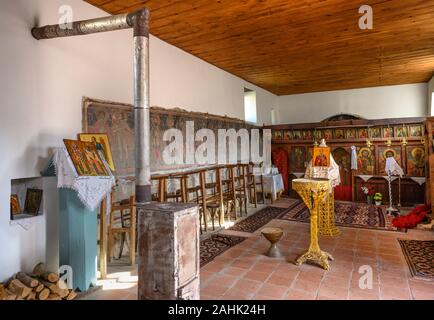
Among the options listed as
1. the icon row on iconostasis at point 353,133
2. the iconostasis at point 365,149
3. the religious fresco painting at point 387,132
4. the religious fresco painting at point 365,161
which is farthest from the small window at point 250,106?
the religious fresco painting at point 387,132

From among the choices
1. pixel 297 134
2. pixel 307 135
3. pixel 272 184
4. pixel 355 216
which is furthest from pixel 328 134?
pixel 355 216

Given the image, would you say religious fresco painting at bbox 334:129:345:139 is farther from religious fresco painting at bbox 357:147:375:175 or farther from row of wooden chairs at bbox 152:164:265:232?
row of wooden chairs at bbox 152:164:265:232

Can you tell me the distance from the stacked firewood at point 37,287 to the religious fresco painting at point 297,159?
24.6 ft

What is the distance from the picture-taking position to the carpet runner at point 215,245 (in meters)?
4.20

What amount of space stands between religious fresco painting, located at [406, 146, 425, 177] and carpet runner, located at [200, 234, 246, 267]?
18.4 ft

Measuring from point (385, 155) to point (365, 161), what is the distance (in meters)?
0.52

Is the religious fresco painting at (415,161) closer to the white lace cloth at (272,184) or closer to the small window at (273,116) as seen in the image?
the white lace cloth at (272,184)

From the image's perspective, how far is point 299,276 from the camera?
353cm

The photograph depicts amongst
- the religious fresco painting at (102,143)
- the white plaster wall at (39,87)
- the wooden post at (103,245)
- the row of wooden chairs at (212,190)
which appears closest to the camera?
the white plaster wall at (39,87)

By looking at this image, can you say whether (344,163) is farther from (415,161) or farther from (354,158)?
(415,161)

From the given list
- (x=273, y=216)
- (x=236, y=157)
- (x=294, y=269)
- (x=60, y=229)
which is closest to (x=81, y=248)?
(x=60, y=229)

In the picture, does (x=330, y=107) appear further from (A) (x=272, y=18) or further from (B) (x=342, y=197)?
(A) (x=272, y=18)

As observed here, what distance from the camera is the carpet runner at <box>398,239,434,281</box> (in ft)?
11.6

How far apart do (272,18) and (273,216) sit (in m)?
4.04
